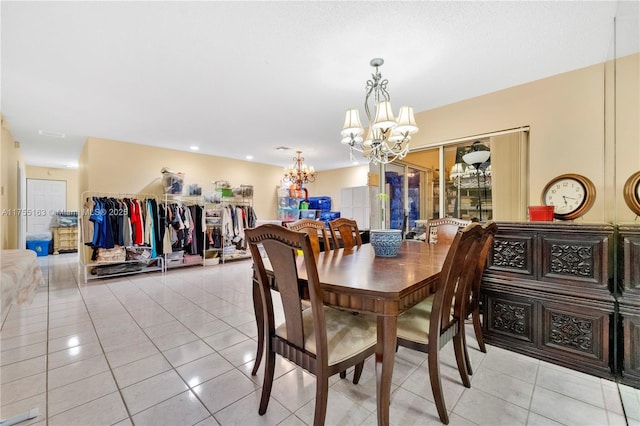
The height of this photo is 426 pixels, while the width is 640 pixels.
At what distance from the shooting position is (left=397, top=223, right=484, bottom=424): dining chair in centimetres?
135

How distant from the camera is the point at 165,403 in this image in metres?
1.55

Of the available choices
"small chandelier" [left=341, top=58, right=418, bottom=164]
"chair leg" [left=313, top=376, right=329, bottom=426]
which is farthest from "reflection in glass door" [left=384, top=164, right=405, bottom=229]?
"chair leg" [left=313, top=376, right=329, bottom=426]

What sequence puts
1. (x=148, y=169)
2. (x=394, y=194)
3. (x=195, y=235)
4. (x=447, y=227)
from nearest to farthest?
(x=447, y=227)
(x=394, y=194)
(x=148, y=169)
(x=195, y=235)

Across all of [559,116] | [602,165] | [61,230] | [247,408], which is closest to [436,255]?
[247,408]

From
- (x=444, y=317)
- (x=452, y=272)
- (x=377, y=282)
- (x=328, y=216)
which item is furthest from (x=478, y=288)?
(x=328, y=216)

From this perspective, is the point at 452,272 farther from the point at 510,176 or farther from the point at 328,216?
the point at 328,216

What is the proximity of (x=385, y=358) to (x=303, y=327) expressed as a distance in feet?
1.37

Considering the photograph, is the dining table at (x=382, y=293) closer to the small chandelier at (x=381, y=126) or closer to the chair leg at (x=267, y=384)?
the chair leg at (x=267, y=384)

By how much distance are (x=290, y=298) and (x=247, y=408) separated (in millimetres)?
795

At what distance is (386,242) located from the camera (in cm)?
202

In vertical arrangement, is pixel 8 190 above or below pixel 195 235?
above

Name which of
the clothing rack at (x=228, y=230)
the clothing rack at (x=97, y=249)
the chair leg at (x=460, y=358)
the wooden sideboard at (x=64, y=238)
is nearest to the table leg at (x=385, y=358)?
the chair leg at (x=460, y=358)

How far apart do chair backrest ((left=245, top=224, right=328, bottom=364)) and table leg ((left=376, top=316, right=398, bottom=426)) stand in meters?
0.26

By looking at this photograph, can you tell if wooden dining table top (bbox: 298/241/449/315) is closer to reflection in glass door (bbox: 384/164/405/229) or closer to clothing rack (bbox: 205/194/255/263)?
reflection in glass door (bbox: 384/164/405/229)
